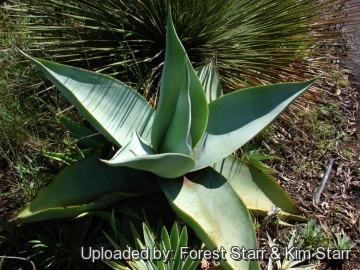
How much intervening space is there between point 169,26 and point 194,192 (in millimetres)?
613

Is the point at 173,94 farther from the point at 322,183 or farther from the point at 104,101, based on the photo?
the point at 322,183

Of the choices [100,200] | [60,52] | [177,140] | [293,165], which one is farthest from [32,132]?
[293,165]

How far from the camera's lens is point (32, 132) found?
2229 mm

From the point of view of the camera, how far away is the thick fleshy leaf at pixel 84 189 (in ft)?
5.27

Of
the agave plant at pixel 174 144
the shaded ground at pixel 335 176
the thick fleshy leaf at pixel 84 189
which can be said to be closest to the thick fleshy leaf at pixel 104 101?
the agave plant at pixel 174 144

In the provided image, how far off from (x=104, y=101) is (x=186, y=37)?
0.75 metres

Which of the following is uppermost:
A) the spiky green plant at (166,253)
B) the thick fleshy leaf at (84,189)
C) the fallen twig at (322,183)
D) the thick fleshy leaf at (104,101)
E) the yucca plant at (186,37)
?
the yucca plant at (186,37)

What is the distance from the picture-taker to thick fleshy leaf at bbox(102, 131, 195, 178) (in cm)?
142

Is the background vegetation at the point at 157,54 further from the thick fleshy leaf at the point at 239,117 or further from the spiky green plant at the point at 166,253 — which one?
the spiky green plant at the point at 166,253

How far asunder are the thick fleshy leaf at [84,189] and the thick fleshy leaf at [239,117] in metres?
0.25

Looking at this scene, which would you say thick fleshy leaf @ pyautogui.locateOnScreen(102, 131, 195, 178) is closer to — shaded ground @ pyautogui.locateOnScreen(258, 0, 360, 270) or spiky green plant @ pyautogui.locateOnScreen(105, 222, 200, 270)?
spiky green plant @ pyautogui.locateOnScreen(105, 222, 200, 270)

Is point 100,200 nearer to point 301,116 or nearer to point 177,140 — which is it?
point 177,140

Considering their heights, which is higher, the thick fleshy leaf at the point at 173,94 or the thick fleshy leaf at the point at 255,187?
the thick fleshy leaf at the point at 173,94

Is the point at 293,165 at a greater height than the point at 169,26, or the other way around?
the point at 169,26
